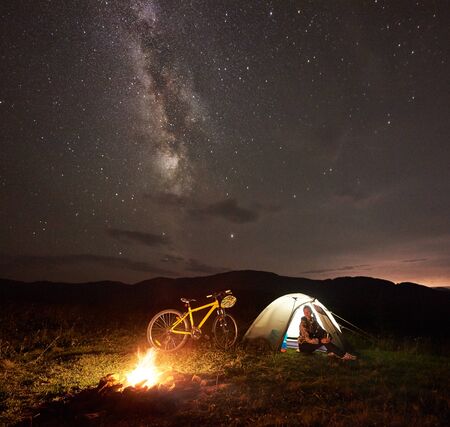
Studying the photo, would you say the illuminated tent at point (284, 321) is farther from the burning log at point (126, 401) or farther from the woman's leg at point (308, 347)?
the burning log at point (126, 401)

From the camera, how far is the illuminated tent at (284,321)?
971 centimetres

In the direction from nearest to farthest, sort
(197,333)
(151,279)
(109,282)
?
(197,333) < (109,282) < (151,279)

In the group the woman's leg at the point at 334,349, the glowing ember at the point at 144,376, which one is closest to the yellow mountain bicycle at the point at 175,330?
the glowing ember at the point at 144,376

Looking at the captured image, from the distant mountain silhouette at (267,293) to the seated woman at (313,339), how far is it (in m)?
18.7

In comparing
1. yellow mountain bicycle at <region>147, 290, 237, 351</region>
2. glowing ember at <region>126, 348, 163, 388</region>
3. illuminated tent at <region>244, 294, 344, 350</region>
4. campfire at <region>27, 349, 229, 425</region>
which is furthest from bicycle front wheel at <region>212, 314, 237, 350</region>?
campfire at <region>27, 349, 229, 425</region>

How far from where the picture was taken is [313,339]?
9.20 metres

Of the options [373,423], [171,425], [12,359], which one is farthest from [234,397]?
[12,359]

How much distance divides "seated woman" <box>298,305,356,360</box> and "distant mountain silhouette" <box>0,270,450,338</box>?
61.3ft

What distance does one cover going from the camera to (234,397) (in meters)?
5.74

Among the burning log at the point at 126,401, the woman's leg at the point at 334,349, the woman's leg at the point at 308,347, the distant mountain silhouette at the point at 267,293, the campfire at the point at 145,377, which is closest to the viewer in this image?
the burning log at the point at 126,401

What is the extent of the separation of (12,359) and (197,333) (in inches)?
165

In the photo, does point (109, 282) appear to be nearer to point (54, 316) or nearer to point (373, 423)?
point (54, 316)

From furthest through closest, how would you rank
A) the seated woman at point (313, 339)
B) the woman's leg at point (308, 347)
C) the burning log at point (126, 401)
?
the woman's leg at point (308, 347) → the seated woman at point (313, 339) → the burning log at point (126, 401)

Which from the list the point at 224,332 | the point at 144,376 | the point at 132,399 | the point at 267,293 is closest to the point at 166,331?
the point at 224,332
